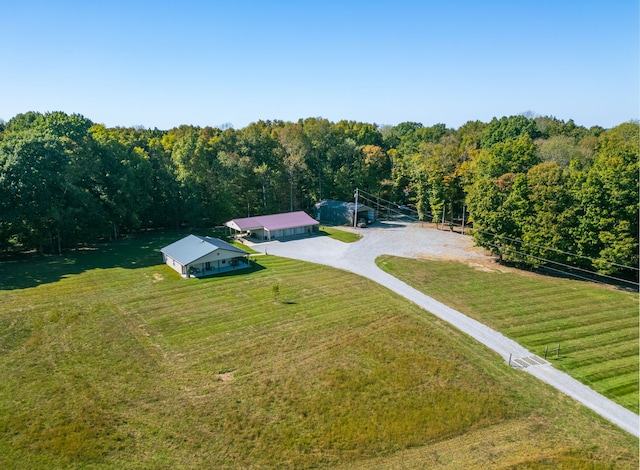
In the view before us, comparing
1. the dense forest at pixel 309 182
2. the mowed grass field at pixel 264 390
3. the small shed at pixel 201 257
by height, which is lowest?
the mowed grass field at pixel 264 390

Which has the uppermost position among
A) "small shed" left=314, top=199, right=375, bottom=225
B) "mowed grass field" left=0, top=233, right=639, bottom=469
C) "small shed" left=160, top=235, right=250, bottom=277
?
"small shed" left=314, top=199, right=375, bottom=225

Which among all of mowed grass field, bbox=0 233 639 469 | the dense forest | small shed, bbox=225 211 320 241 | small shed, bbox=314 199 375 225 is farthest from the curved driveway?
the dense forest

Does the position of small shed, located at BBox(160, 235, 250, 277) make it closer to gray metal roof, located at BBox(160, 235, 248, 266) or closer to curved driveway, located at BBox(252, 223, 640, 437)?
gray metal roof, located at BBox(160, 235, 248, 266)

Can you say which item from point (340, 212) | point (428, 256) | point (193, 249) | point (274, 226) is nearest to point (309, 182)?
point (340, 212)

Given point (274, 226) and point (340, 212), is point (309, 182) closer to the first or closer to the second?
point (340, 212)

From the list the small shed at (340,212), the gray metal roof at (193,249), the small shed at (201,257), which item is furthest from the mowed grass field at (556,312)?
the small shed at (340,212)

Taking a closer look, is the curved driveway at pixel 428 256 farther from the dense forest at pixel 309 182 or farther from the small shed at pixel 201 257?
the small shed at pixel 201 257

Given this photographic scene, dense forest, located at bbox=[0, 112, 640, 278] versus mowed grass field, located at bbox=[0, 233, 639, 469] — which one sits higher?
dense forest, located at bbox=[0, 112, 640, 278]
